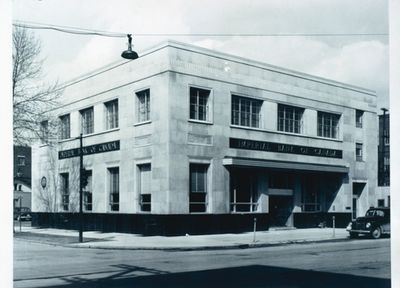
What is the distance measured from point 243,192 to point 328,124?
6597 mm

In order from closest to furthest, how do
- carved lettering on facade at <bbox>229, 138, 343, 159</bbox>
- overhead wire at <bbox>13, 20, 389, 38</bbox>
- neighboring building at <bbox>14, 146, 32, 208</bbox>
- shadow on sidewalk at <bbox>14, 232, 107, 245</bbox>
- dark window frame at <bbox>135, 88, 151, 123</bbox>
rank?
1. overhead wire at <bbox>13, 20, 389, 38</bbox>
2. neighboring building at <bbox>14, 146, 32, 208</bbox>
3. shadow on sidewalk at <bbox>14, 232, 107, 245</bbox>
4. dark window frame at <bbox>135, 88, 151, 123</bbox>
5. carved lettering on facade at <bbox>229, 138, 343, 159</bbox>

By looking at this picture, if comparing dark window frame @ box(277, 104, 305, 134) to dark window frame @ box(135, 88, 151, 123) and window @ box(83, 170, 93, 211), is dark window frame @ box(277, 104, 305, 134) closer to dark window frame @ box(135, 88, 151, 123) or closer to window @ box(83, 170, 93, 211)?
dark window frame @ box(135, 88, 151, 123)

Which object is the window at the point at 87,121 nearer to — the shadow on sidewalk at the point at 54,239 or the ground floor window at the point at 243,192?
the shadow on sidewalk at the point at 54,239

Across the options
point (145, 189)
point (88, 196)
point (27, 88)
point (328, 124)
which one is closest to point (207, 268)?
point (27, 88)

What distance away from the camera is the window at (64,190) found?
22.0 m

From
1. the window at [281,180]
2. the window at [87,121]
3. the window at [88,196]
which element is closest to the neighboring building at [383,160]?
the window at [87,121]

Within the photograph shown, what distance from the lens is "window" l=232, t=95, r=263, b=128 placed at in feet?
82.2

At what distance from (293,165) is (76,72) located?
48.3 feet

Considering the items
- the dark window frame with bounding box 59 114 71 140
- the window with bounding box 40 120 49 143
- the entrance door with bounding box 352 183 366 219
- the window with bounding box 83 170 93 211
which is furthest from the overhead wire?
the window with bounding box 83 170 93 211

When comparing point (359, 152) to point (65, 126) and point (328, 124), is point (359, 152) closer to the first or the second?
point (328, 124)

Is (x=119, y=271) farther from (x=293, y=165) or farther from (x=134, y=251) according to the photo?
(x=293, y=165)

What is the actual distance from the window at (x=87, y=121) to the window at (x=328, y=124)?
9535 millimetres

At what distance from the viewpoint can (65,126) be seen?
18.9 metres

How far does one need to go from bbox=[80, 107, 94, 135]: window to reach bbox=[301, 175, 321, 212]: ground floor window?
1123 cm
